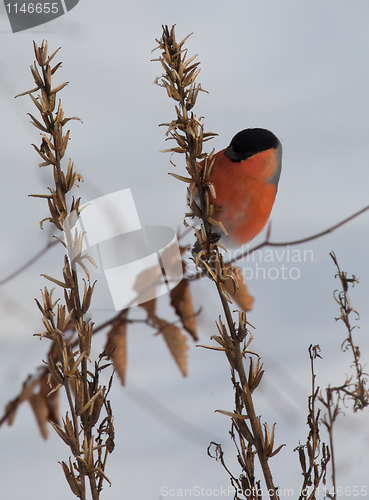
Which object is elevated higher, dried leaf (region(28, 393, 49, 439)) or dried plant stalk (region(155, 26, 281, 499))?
dried plant stalk (region(155, 26, 281, 499))

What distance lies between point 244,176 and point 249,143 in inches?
1.3

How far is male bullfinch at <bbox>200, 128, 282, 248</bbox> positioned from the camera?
0.44 m

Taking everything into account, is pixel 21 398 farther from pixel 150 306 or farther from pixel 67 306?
pixel 67 306

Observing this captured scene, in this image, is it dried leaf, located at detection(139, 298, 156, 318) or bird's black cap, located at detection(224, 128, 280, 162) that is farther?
dried leaf, located at detection(139, 298, 156, 318)

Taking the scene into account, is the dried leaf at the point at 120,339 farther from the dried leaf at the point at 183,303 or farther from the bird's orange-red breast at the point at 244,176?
the bird's orange-red breast at the point at 244,176

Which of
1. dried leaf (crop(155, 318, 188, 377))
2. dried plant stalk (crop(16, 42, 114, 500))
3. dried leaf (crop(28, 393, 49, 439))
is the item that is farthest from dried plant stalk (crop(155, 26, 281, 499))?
dried leaf (crop(28, 393, 49, 439))

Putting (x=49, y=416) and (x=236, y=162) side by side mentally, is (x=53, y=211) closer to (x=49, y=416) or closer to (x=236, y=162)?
(x=236, y=162)

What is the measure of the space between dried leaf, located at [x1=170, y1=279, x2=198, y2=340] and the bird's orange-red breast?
11.1 inches

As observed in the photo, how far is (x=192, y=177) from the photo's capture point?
302 millimetres

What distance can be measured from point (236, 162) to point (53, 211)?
7.8 inches

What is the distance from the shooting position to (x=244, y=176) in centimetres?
45

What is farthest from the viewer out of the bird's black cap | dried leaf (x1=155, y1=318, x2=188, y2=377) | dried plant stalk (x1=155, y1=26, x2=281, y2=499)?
dried leaf (x1=155, y1=318, x2=188, y2=377)

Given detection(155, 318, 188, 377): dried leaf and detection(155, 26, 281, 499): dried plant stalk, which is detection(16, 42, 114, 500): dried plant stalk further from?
detection(155, 318, 188, 377): dried leaf

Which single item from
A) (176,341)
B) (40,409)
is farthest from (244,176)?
(40,409)
